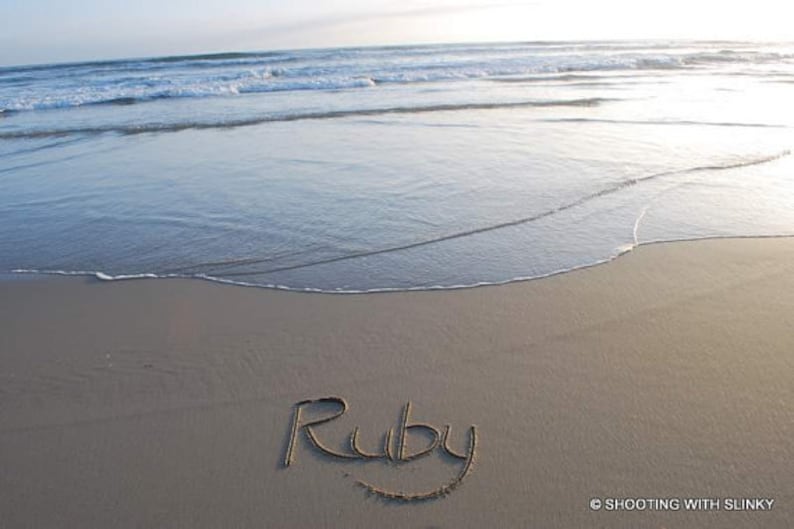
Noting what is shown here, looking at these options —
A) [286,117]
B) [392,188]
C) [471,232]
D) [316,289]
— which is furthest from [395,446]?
[286,117]

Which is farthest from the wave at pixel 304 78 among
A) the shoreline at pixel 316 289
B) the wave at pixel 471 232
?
the shoreline at pixel 316 289

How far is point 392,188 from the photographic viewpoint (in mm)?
6637

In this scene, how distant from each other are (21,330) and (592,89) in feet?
56.0

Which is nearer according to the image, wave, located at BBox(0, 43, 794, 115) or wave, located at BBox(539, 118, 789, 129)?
wave, located at BBox(539, 118, 789, 129)

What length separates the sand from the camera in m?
2.37

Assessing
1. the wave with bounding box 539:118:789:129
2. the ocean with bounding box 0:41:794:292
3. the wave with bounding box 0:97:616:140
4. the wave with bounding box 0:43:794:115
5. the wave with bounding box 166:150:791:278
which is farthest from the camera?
the wave with bounding box 0:43:794:115

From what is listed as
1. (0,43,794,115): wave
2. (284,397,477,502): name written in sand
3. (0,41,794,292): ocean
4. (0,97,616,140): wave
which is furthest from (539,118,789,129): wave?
(0,43,794,115): wave

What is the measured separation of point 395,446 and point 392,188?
433cm

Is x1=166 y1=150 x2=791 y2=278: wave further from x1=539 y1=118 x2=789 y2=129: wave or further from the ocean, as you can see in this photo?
x1=539 y1=118 x2=789 y2=129: wave

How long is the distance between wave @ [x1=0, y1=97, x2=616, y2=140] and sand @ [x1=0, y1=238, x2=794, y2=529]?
29.3 feet

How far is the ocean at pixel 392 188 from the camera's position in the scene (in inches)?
189

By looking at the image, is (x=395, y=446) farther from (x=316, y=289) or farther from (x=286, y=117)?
(x=286, y=117)

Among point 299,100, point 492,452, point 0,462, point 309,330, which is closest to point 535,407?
point 492,452

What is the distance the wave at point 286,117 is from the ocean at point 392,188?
10 cm
